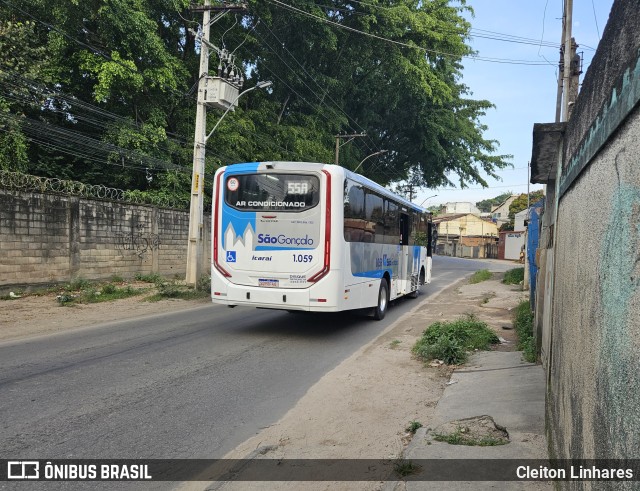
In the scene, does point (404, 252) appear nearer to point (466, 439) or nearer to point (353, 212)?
point (353, 212)

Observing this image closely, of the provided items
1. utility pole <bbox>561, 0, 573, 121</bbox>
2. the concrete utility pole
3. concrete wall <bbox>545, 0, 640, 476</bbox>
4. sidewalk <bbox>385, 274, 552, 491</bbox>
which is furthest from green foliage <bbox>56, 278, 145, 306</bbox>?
utility pole <bbox>561, 0, 573, 121</bbox>

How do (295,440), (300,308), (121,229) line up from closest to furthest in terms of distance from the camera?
(295,440) → (300,308) → (121,229)

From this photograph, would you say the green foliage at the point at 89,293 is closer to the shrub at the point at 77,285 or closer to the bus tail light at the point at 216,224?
the shrub at the point at 77,285

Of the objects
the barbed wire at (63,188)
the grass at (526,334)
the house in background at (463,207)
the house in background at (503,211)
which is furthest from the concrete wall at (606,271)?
the house in background at (463,207)

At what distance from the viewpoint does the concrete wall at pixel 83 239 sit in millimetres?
12703

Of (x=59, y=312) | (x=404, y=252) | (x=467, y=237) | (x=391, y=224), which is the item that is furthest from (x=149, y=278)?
(x=467, y=237)

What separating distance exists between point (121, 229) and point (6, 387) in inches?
458

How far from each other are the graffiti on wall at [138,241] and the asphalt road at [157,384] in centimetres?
732

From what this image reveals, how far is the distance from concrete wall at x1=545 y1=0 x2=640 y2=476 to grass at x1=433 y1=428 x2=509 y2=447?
72 centimetres

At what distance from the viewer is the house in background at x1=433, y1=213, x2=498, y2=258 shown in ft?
218

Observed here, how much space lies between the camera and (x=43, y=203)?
1351 cm

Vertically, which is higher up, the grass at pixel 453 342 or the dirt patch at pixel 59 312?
the grass at pixel 453 342

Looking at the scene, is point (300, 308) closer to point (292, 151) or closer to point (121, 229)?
point (121, 229)

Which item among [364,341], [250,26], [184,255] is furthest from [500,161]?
[364,341]
